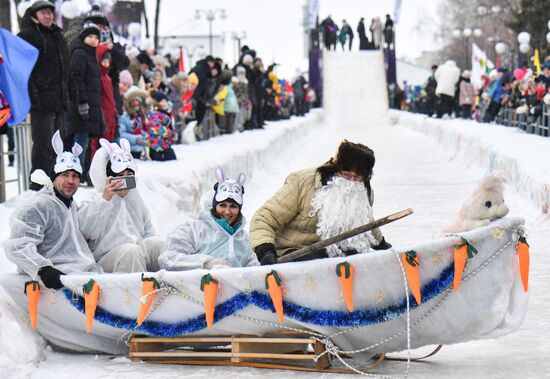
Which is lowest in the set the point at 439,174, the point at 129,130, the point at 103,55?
the point at 439,174

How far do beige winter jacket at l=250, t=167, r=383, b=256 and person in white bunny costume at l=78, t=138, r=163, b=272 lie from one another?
0.87 m

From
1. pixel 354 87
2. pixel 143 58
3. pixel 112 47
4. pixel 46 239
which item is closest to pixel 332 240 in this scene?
pixel 46 239

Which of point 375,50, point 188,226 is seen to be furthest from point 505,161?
point 375,50

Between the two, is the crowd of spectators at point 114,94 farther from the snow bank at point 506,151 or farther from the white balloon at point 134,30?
the snow bank at point 506,151

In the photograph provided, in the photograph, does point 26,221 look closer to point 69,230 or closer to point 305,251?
point 69,230

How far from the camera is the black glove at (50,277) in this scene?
5934 mm

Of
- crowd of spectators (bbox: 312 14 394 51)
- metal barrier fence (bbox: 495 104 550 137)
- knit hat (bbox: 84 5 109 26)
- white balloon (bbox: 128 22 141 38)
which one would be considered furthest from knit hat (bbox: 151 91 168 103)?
crowd of spectators (bbox: 312 14 394 51)

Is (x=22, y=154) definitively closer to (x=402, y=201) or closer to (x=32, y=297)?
(x=32, y=297)

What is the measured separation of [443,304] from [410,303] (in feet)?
0.52

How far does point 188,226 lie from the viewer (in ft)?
21.0

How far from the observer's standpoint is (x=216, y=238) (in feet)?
20.7

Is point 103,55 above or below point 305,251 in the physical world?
above

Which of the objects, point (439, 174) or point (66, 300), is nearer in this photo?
point (66, 300)

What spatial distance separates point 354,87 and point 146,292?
43.9 meters
